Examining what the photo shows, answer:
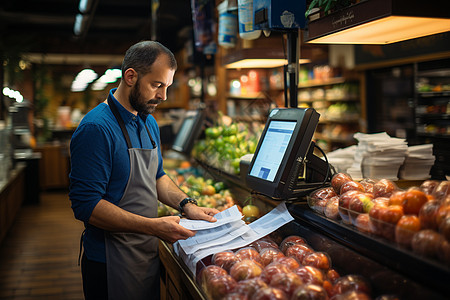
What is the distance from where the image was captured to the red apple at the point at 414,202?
128 cm

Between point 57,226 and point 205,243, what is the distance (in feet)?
19.8

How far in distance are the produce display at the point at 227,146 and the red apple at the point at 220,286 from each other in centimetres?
145

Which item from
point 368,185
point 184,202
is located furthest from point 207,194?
point 368,185

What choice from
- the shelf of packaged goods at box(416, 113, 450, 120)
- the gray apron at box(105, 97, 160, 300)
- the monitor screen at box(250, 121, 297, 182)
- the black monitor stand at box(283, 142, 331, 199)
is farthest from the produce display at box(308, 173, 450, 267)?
the shelf of packaged goods at box(416, 113, 450, 120)

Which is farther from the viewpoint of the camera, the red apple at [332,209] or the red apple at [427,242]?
the red apple at [332,209]

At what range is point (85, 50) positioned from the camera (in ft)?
39.5

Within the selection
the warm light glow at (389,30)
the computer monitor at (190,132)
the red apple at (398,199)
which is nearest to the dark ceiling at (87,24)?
the computer monitor at (190,132)

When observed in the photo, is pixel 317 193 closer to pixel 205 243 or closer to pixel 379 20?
pixel 205 243

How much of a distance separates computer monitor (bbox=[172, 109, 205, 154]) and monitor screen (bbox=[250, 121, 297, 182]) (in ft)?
7.23

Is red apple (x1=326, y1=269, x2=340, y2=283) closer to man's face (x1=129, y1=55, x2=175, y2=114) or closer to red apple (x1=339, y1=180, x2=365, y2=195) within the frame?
red apple (x1=339, y1=180, x2=365, y2=195)

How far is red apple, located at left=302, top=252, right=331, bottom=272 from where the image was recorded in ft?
5.11

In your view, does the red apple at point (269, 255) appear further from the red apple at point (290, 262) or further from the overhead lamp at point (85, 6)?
the overhead lamp at point (85, 6)

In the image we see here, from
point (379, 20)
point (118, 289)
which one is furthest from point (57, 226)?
point (379, 20)

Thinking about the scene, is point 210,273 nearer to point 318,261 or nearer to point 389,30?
point 318,261
